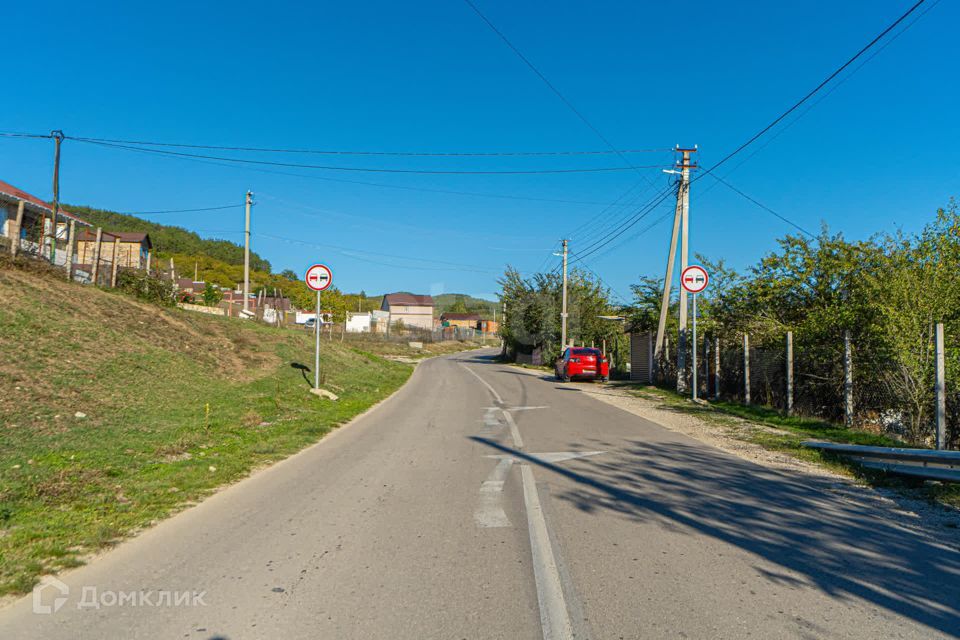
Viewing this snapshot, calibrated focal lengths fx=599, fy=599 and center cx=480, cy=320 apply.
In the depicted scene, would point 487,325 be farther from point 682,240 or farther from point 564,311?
point 682,240

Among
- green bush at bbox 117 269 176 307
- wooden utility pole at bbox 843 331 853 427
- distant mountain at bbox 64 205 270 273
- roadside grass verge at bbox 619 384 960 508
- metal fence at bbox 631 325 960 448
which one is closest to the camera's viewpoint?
roadside grass verge at bbox 619 384 960 508

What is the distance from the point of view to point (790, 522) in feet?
17.4

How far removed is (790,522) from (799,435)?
6243mm

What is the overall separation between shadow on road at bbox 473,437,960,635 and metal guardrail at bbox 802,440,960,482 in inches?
33.2

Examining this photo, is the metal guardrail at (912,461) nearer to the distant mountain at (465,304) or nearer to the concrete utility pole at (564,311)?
the concrete utility pole at (564,311)

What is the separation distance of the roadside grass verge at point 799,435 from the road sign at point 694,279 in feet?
10.9

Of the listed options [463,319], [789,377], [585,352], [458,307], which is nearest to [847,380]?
[789,377]

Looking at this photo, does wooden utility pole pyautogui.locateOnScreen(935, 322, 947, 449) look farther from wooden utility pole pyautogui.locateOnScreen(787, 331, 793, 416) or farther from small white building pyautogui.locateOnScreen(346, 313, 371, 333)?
small white building pyautogui.locateOnScreen(346, 313, 371, 333)

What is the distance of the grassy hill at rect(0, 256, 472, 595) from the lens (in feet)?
17.1

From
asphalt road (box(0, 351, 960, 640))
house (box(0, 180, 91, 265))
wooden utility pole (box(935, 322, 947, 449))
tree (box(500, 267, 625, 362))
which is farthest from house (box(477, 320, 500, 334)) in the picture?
asphalt road (box(0, 351, 960, 640))

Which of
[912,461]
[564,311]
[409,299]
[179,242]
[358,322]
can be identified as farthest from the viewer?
[409,299]

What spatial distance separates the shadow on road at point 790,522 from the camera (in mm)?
3830

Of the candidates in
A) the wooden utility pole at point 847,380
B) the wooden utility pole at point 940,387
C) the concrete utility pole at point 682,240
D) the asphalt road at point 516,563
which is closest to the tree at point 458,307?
the concrete utility pole at point 682,240

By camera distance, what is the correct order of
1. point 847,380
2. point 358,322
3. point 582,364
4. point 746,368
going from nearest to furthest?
point 847,380 → point 746,368 → point 582,364 → point 358,322
